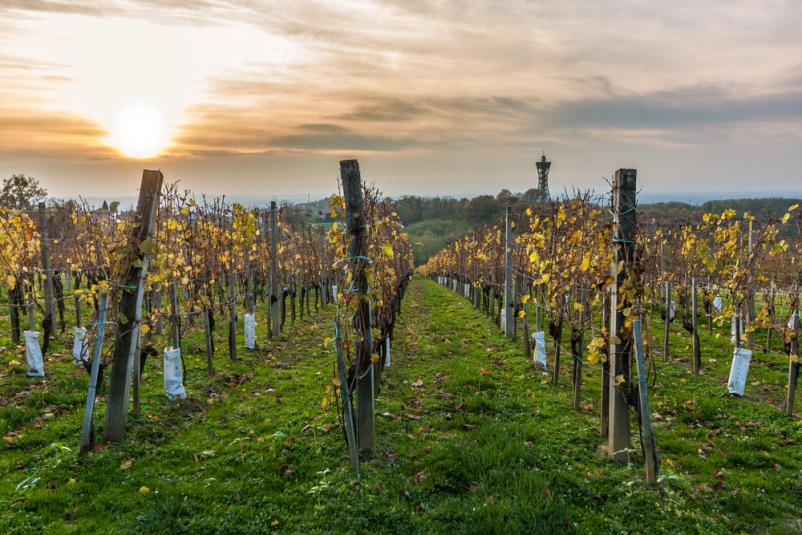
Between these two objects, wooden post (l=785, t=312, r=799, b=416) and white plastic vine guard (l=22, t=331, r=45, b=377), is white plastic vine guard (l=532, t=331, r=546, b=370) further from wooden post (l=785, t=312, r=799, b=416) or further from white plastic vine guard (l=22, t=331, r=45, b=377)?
white plastic vine guard (l=22, t=331, r=45, b=377)

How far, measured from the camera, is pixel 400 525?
418cm

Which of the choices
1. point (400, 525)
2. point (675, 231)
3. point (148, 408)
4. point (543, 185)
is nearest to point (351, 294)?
point (400, 525)

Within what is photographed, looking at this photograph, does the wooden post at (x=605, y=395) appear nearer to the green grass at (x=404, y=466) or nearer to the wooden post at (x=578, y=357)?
the green grass at (x=404, y=466)

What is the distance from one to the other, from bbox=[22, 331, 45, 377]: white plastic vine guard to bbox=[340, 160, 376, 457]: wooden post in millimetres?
6022

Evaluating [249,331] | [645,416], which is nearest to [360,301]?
[645,416]

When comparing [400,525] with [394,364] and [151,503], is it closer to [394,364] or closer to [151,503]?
[151,503]

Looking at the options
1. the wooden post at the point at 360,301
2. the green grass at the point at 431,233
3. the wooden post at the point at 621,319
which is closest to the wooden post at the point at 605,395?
the wooden post at the point at 621,319

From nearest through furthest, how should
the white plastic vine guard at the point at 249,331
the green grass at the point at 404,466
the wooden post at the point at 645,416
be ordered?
the green grass at the point at 404,466 → the wooden post at the point at 645,416 → the white plastic vine guard at the point at 249,331

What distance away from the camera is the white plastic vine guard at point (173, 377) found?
22.7 feet

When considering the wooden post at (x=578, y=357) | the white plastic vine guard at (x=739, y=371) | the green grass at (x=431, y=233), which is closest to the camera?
the wooden post at (x=578, y=357)

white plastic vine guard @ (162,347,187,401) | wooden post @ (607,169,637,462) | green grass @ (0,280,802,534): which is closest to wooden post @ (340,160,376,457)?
green grass @ (0,280,802,534)

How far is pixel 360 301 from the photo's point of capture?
5168 mm

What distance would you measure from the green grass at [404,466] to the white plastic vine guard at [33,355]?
219mm

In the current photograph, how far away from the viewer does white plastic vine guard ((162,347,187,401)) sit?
6.92 metres
